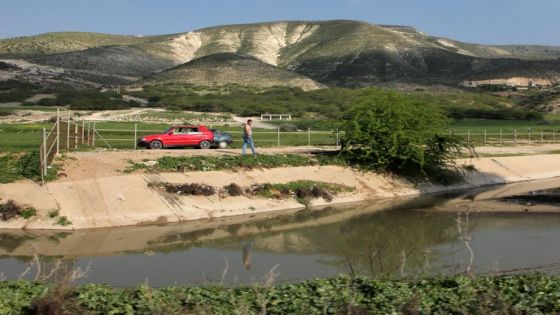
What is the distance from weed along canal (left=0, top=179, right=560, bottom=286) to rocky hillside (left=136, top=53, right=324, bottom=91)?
119200 millimetres

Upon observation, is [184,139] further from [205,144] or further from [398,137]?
[398,137]

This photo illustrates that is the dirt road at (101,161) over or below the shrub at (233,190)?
over

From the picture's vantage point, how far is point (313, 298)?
11352mm

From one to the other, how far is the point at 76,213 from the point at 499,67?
585ft

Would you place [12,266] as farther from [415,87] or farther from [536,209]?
[415,87]

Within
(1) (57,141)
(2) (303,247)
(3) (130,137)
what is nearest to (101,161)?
(1) (57,141)

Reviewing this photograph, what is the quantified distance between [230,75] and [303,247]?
137 metres

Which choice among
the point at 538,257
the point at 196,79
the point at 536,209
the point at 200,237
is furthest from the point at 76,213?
the point at 196,79

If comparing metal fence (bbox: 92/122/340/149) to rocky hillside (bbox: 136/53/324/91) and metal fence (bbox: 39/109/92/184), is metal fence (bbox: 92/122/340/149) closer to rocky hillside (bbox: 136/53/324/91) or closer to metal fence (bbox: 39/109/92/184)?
metal fence (bbox: 39/109/92/184)

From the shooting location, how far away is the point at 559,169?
157 ft

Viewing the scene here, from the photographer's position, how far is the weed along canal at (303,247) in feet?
54.2

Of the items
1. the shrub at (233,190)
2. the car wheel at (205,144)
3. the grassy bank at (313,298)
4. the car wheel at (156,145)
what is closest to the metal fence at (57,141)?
the car wheel at (156,145)

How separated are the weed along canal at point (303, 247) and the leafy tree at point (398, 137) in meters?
6.52

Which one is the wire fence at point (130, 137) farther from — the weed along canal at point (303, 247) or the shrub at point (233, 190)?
the shrub at point (233, 190)
